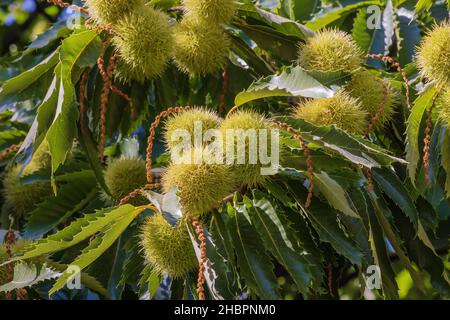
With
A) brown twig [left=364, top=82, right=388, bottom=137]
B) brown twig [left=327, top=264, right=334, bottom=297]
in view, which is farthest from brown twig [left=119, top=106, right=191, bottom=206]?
brown twig [left=327, top=264, right=334, bottom=297]

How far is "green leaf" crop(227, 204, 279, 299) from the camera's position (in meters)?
2.05

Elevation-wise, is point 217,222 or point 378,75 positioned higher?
point 378,75

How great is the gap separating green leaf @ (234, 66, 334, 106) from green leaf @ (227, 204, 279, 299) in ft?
1.08

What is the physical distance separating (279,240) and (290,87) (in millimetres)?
417

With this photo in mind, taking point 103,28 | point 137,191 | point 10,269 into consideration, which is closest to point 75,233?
point 137,191

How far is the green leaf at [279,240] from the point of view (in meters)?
2.04

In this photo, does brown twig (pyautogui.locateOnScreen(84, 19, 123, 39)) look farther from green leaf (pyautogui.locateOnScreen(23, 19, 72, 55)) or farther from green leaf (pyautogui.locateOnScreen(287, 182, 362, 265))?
green leaf (pyautogui.locateOnScreen(287, 182, 362, 265))

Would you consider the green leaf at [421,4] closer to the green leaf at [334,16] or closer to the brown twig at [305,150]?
the green leaf at [334,16]

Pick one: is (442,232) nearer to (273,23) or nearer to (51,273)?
(273,23)

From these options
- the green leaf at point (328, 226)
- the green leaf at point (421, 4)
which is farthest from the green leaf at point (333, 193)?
the green leaf at point (421, 4)

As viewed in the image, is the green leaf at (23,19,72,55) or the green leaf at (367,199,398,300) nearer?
the green leaf at (367,199,398,300)

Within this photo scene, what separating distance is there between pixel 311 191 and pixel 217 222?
0.88ft

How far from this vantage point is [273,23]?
2664 mm

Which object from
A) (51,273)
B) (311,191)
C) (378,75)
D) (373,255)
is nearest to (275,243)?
(311,191)
